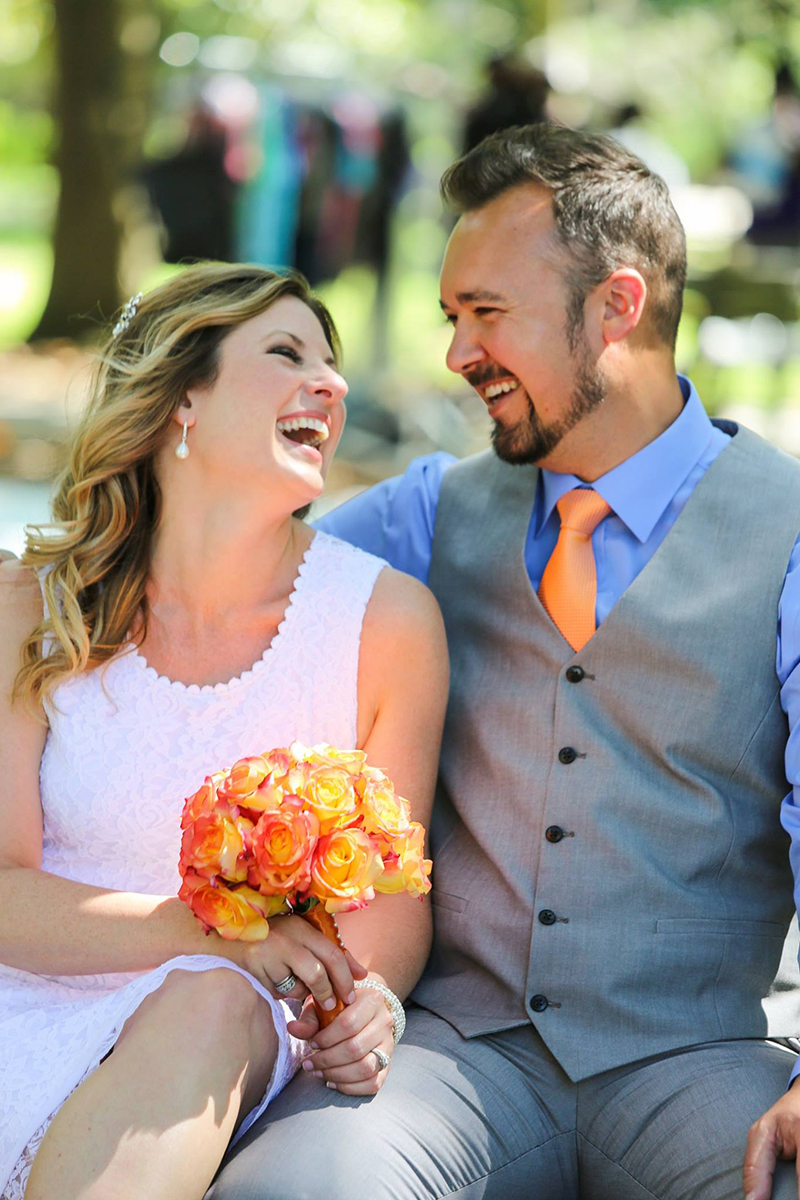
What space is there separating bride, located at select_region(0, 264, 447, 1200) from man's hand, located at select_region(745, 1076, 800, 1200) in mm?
602

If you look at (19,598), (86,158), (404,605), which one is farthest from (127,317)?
(86,158)

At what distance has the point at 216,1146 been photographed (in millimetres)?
2057

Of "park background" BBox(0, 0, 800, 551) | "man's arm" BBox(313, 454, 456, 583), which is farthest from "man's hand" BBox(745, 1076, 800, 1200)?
"park background" BBox(0, 0, 800, 551)

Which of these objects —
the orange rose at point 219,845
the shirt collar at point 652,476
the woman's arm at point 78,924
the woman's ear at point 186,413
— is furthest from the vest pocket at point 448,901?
the woman's ear at point 186,413

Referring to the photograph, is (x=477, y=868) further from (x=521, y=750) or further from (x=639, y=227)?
(x=639, y=227)

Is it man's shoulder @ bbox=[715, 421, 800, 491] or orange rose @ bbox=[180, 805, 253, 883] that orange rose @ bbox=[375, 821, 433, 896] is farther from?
man's shoulder @ bbox=[715, 421, 800, 491]

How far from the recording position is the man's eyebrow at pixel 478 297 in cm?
299

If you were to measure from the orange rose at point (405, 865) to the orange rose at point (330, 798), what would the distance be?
100 millimetres

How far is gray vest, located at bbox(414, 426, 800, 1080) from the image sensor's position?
2.50m

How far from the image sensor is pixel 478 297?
3.03 metres

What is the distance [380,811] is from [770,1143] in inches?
31.3

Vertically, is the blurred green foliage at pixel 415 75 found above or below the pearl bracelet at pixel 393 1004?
above

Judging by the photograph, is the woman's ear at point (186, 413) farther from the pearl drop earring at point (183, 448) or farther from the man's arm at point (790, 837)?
the man's arm at point (790, 837)

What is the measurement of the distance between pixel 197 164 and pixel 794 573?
750 cm
